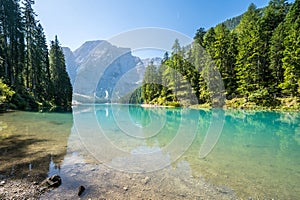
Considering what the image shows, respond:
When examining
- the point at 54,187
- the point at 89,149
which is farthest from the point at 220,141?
the point at 54,187

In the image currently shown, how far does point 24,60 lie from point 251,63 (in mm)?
37770

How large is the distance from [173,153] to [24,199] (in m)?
4.87

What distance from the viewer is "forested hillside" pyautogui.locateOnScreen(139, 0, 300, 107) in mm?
24820

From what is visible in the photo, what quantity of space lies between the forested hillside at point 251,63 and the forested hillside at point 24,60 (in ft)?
88.5

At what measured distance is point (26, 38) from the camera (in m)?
26.5

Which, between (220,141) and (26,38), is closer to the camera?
(220,141)

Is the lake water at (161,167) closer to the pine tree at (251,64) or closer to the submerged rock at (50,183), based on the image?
the submerged rock at (50,183)

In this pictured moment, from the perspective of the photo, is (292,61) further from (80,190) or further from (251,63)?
(80,190)

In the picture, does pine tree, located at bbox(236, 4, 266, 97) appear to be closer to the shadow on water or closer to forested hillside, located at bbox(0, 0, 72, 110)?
the shadow on water

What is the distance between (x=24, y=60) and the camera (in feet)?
87.6

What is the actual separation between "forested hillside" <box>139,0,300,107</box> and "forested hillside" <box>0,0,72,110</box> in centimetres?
2697

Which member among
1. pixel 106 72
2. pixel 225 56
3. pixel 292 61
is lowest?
pixel 106 72

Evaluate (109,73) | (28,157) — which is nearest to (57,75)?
(109,73)

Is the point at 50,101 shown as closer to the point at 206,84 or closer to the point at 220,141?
the point at 206,84
